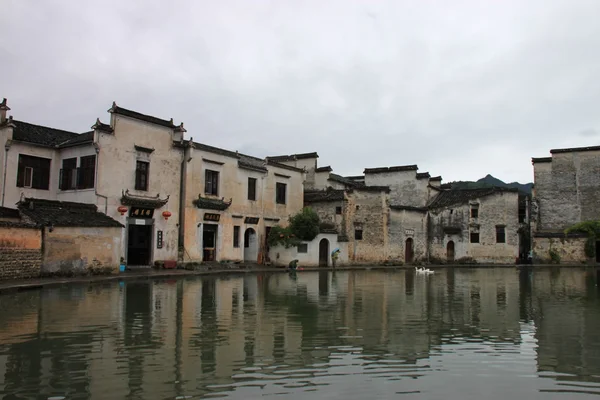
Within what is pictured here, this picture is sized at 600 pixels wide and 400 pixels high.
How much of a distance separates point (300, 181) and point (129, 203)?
12846 millimetres

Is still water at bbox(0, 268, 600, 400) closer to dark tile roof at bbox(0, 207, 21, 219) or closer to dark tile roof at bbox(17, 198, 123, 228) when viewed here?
dark tile roof at bbox(17, 198, 123, 228)

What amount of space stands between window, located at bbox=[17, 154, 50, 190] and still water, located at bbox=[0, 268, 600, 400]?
10329 millimetres

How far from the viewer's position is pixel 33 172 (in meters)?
22.1

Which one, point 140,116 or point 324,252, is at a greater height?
point 140,116

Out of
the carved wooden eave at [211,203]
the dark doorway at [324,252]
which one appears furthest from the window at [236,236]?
the dark doorway at [324,252]

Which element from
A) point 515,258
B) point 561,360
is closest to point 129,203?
point 561,360

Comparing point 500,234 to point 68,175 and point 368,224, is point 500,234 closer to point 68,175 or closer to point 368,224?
point 368,224

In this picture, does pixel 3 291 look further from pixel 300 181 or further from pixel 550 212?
pixel 550 212

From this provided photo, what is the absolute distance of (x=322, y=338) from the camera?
8180 millimetres

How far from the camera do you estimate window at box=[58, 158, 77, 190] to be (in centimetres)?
2214

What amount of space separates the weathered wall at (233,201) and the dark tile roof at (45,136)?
5.09 metres

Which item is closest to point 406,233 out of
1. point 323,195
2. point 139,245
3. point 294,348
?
point 323,195

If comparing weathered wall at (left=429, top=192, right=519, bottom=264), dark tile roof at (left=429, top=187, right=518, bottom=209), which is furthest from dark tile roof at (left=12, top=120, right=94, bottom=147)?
weathered wall at (left=429, top=192, right=519, bottom=264)

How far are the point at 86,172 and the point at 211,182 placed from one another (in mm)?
6531
